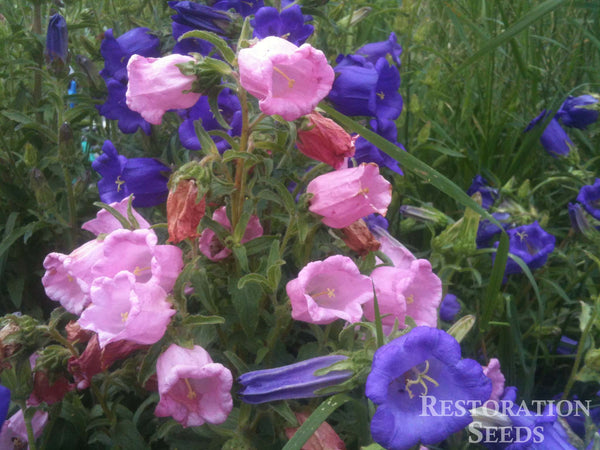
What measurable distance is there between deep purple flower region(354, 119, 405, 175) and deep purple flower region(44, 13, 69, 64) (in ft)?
2.73

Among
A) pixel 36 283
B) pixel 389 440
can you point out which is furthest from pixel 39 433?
pixel 389 440

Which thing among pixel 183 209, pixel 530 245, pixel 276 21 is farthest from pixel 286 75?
pixel 530 245

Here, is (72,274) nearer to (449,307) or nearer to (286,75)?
(286,75)

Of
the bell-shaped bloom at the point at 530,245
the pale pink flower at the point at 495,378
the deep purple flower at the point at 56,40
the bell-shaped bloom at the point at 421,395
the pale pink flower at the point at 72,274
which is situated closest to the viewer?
the bell-shaped bloom at the point at 421,395

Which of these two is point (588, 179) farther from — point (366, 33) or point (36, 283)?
point (36, 283)

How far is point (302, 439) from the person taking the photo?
106 cm

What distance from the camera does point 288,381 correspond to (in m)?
1.19

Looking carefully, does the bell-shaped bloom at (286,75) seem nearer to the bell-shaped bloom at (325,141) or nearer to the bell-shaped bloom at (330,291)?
the bell-shaped bloom at (325,141)

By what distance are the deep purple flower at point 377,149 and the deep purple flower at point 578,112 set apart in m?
0.89

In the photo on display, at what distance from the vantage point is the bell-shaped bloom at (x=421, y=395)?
1.00 metres

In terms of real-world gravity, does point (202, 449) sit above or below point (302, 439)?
below

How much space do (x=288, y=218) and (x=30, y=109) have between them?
3.78 ft

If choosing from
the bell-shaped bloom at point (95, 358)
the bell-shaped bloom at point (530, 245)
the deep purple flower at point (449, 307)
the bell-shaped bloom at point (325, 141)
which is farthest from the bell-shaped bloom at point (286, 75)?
the bell-shaped bloom at point (530, 245)

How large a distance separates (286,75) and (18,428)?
3.25 feet
